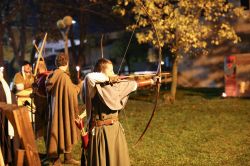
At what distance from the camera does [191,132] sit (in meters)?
10.2

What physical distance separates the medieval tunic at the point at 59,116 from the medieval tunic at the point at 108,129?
5.29ft

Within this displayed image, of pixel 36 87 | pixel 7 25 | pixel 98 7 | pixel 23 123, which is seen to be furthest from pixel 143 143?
pixel 7 25

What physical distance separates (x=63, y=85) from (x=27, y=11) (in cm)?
2069

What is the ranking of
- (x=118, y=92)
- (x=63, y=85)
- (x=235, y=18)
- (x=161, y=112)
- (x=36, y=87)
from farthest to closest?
(x=235, y=18) < (x=161, y=112) < (x=36, y=87) < (x=63, y=85) < (x=118, y=92)

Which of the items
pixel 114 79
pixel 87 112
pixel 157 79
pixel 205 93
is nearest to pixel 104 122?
pixel 87 112

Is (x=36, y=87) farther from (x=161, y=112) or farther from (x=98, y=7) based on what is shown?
(x=98, y=7)

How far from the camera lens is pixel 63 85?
697 centimetres

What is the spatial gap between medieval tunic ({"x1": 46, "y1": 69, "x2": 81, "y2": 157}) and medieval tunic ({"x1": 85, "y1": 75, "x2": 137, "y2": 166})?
5.29 feet

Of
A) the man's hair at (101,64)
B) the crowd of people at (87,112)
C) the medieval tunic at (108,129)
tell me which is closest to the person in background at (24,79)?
the crowd of people at (87,112)

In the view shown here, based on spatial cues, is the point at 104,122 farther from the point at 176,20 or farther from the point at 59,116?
the point at 176,20

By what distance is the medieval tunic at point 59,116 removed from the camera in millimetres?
6914

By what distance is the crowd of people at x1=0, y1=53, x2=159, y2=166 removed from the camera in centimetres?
511

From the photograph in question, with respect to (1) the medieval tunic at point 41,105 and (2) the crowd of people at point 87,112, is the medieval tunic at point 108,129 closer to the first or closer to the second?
(2) the crowd of people at point 87,112

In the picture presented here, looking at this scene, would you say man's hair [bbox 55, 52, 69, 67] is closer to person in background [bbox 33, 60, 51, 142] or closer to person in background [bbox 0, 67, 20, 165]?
person in background [bbox 33, 60, 51, 142]
